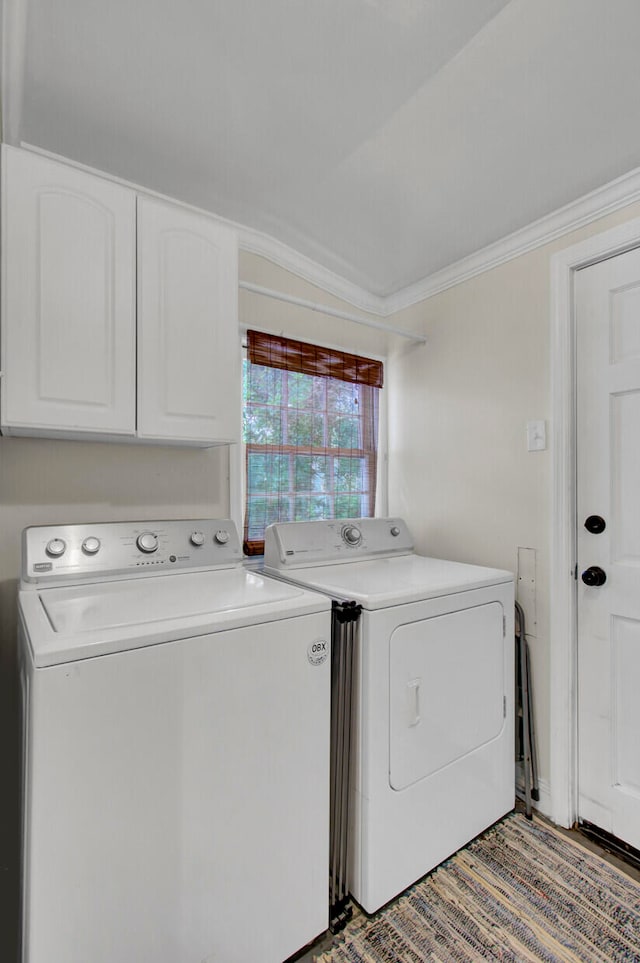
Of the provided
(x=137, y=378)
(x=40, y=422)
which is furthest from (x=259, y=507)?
(x=40, y=422)

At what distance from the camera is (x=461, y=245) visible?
214cm

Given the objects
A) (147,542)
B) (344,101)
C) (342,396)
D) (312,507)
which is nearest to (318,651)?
(147,542)

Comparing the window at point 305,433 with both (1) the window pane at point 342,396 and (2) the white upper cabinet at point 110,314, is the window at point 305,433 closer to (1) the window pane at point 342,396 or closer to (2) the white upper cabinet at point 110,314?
(1) the window pane at point 342,396

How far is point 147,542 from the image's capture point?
1642 mm

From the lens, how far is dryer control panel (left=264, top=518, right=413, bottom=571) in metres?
1.88

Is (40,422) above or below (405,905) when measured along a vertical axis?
above

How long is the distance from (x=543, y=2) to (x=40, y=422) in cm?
172

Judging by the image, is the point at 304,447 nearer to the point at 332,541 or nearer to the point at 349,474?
the point at 349,474

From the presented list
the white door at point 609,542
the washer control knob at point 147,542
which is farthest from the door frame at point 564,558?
the washer control knob at point 147,542

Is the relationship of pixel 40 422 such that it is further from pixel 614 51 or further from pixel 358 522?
pixel 614 51

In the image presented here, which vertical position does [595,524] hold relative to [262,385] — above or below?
below

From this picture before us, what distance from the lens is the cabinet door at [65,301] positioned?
4.33ft

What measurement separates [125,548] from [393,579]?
0.93 m

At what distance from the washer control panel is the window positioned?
367mm
